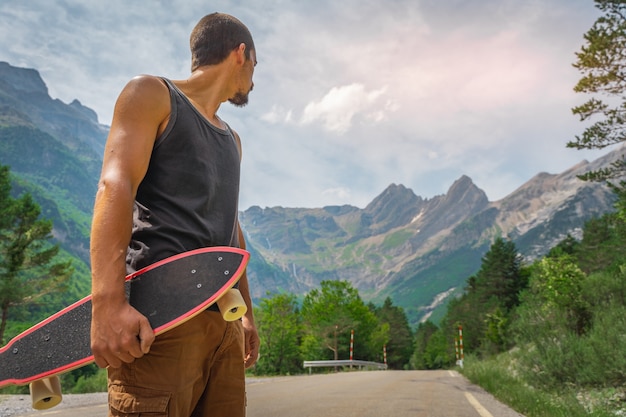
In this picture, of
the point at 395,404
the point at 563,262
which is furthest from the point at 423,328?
the point at 395,404

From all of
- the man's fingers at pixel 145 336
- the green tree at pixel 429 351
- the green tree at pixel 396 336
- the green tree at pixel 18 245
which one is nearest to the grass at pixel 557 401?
the man's fingers at pixel 145 336

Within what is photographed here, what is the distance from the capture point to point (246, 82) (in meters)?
2.12

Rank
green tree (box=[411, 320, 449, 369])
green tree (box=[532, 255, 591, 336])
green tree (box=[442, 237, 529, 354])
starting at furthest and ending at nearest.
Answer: green tree (box=[411, 320, 449, 369]), green tree (box=[442, 237, 529, 354]), green tree (box=[532, 255, 591, 336])

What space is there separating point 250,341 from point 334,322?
46.5 metres

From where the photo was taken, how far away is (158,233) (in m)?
1.66

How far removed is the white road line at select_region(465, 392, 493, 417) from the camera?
6.45 meters

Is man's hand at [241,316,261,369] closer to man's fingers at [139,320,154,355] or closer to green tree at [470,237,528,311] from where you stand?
man's fingers at [139,320,154,355]

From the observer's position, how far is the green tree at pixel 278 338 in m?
41.1

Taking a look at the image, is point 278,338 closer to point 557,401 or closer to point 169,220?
point 557,401

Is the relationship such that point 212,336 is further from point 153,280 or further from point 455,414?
point 455,414

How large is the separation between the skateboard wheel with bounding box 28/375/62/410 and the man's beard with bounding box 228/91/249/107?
132 centimetres

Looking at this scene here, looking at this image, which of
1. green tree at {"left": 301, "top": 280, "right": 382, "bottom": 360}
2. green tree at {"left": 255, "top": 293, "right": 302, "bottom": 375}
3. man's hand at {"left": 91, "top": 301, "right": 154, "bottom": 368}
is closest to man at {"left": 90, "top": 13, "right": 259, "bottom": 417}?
man's hand at {"left": 91, "top": 301, "right": 154, "bottom": 368}

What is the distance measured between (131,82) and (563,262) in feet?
60.9

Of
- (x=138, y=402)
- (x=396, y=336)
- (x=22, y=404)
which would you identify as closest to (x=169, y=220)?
(x=138, y=402)
